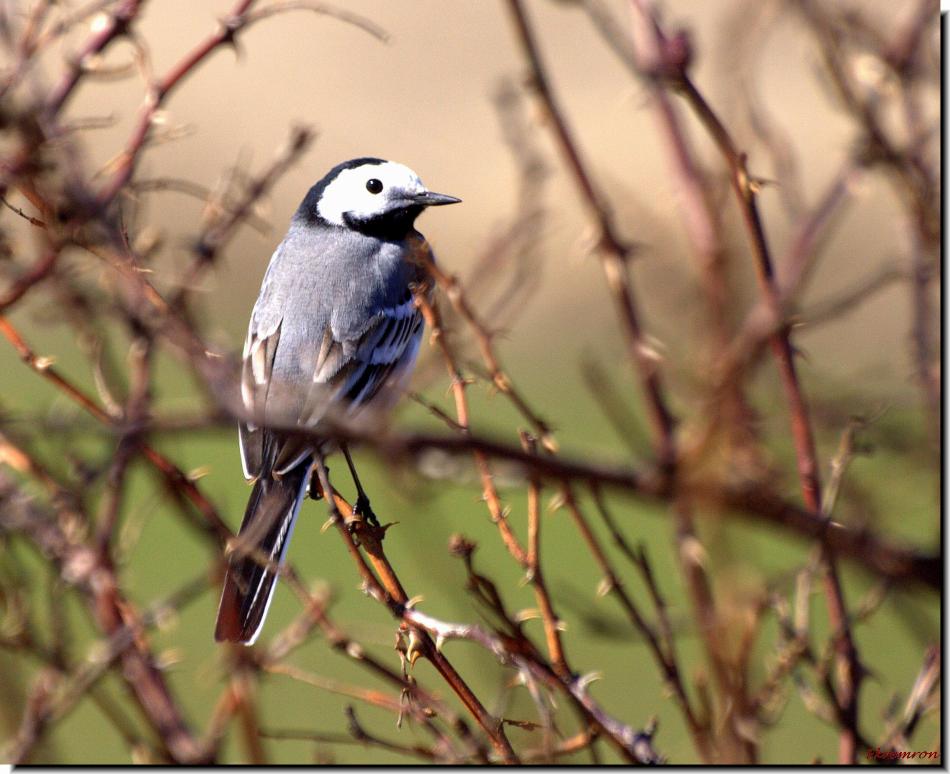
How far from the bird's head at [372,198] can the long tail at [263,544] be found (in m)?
1.26

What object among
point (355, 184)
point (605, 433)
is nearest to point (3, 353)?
point (605, 433)

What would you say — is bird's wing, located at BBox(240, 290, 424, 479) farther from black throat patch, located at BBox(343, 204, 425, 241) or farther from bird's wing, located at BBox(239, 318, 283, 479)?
black throat patch, located at BBox(343, 204, 425, 241)

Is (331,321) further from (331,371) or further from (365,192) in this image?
(365,192)

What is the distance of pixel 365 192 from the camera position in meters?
4.28

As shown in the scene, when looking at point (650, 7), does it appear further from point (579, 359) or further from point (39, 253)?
point (39, 253)

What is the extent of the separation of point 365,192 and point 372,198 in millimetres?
34

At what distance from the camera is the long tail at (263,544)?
244cm

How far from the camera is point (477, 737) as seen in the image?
69.1 inches

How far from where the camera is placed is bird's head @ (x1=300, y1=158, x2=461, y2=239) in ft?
13.8

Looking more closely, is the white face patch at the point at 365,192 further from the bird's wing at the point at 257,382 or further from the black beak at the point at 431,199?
the bird's wing at the point at 257,382

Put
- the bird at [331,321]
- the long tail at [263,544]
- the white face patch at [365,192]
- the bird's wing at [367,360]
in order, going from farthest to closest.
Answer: the white face patch at [365,192] → the bird's wing at [367,360] → the bird at [331,321] → the long tail at [263,544]

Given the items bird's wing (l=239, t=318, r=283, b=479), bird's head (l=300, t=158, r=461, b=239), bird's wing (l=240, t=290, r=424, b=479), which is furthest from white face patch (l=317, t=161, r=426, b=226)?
bird's wing (l=239, t=318, r=283, b=479)

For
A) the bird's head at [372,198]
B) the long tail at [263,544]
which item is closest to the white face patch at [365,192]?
the bird's head at [372,198]

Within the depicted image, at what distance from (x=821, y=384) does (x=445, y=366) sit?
2.25 ft
